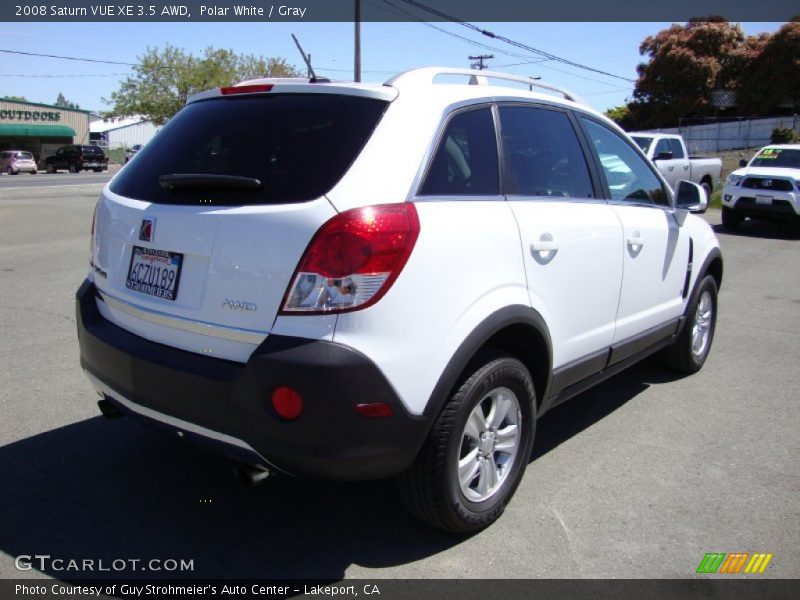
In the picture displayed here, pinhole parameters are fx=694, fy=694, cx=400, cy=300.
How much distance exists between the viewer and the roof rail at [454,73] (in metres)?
2.92

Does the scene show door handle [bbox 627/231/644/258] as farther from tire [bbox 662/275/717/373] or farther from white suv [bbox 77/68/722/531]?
tire [bbox 662/275/717/373]

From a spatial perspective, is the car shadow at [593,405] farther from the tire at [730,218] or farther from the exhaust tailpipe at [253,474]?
the tire at [730,218]

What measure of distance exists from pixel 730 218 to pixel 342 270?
1416 cm

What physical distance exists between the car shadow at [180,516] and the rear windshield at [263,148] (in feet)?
3.65

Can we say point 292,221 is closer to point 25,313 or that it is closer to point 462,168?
point 462,168

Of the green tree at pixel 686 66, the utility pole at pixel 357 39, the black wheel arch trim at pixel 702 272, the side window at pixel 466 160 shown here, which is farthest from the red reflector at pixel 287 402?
the green tree at pixel 686 66

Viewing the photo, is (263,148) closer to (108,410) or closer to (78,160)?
(108,410)

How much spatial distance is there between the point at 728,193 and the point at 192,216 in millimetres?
13899

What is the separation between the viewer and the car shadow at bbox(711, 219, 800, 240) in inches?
553

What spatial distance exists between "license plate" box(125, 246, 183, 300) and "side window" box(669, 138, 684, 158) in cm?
1643

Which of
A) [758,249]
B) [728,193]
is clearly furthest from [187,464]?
[728,193]

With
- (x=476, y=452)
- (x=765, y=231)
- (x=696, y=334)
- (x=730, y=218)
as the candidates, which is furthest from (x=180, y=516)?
(x=765, y=231)

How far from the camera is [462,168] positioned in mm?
2920

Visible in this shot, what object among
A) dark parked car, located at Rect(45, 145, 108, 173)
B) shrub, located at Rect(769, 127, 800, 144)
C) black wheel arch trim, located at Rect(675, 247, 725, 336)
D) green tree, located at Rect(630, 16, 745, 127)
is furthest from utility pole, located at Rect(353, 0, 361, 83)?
dark parked car, located at Rect(45, 145, 108, 173)
